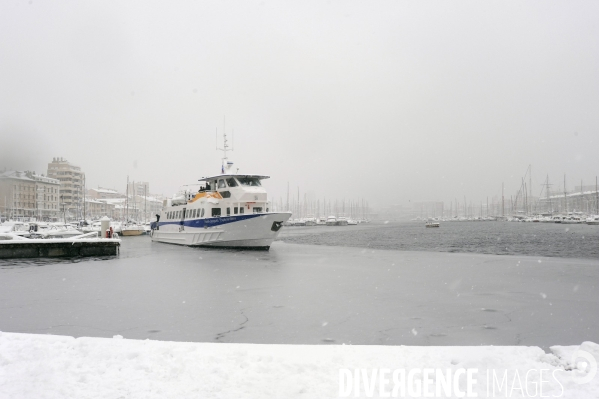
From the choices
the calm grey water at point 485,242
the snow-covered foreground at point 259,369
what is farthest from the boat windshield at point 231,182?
the snow-covered foreground at point 259,369

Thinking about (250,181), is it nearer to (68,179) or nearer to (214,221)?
(214,221)

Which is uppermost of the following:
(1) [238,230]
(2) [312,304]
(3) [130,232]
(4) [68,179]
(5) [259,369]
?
(4) [68,179]

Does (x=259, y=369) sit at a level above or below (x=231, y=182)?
below

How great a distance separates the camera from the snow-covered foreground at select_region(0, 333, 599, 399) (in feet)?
19.3

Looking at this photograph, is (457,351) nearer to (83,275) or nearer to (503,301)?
(503,301)

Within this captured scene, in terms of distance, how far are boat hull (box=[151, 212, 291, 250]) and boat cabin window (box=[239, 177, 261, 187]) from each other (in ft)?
10.7

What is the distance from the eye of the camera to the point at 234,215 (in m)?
35.7

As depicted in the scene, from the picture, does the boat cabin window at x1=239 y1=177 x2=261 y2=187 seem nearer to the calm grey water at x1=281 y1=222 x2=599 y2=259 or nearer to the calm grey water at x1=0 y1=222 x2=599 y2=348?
the calm grey water at x1=0 y1=222 x2=599 y2=348

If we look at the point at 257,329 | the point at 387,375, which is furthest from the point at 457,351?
the point at 257,329

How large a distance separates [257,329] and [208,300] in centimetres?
468

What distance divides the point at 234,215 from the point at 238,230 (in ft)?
4.46

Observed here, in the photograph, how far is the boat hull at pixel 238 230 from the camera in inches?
1390

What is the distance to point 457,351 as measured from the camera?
7270 mm

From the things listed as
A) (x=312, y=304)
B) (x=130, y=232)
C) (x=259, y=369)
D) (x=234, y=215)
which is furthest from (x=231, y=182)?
(x=130, y=232)
